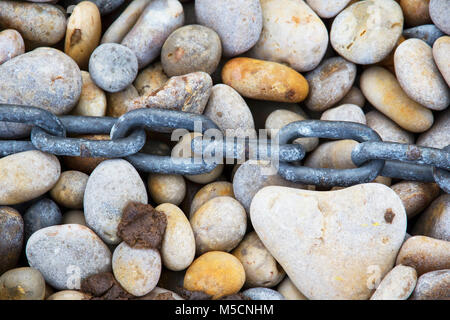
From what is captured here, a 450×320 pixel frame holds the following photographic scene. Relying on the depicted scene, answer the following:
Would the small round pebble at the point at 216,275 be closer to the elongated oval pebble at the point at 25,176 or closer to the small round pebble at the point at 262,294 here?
the small round pebble at the point at 262,294

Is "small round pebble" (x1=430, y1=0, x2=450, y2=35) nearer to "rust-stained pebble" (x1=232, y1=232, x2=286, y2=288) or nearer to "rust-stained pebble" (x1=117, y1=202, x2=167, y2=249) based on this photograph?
"rust-stained pebble" (x1=232, y1=232, x2=286, y2=288)

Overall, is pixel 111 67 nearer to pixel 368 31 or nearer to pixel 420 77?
pixel 368 31

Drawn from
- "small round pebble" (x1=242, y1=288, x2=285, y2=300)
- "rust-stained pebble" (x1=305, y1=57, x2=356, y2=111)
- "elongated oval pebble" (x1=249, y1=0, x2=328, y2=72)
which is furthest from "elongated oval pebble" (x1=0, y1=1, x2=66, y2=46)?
"small round pebble" (x1=242, y1=288, x2=285, y2=300)

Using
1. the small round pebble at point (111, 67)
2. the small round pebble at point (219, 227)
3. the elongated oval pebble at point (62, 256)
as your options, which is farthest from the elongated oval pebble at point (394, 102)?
the elongated oval pebble at point (62, 256)

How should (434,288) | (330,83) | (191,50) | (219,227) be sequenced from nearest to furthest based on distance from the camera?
1. (434,288)
2. (219,227)
3. (191,50)
4. (330,83)

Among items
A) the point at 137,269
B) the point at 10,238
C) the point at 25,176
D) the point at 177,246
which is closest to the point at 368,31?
the point at 177,246

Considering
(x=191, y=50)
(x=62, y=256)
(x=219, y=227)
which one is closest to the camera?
(x=62, y=256)

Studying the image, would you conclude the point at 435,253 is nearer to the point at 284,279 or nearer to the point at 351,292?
the point at 351,292
